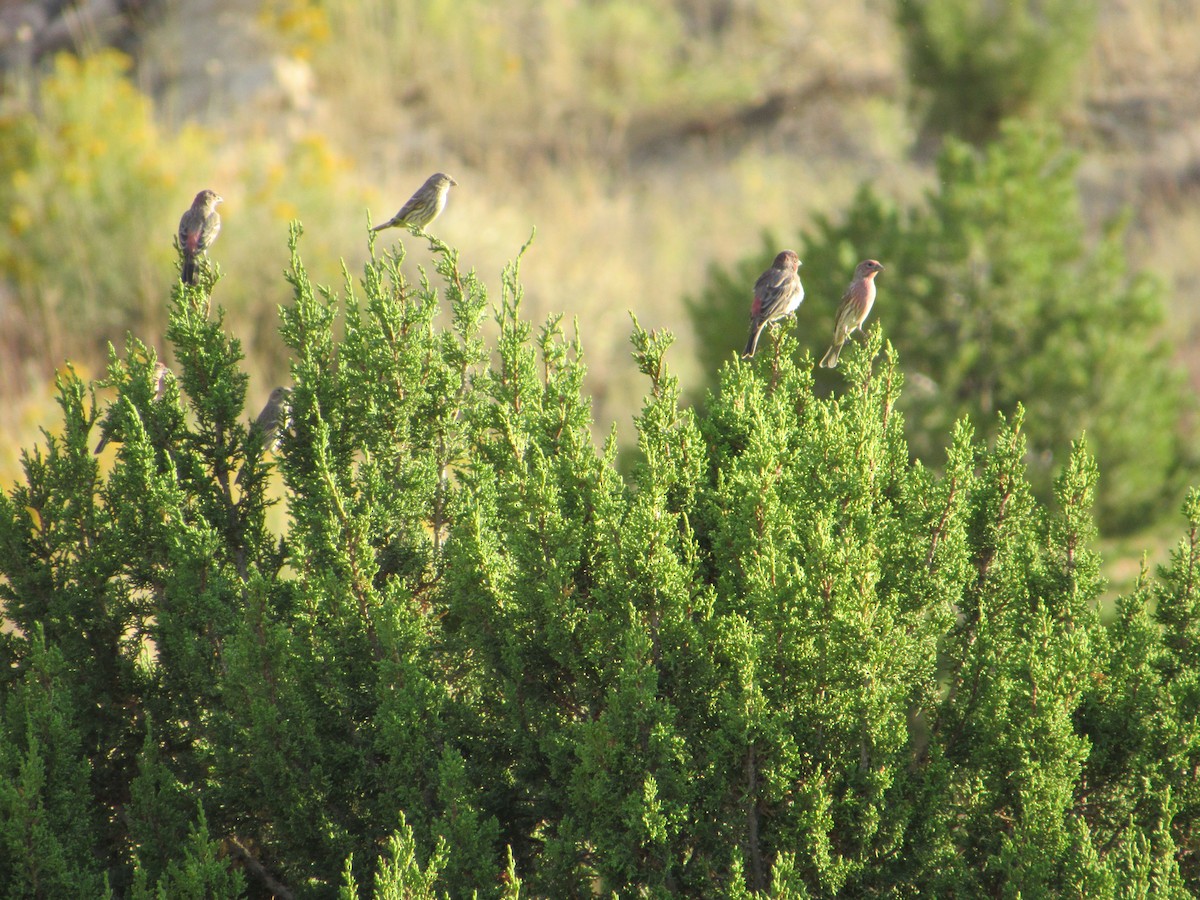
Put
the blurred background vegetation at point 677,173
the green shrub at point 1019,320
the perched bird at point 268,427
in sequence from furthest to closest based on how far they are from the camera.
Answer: the blurred background vegetation at point 677,173 < the green shrub at point 1019,320 < the perched bird at point 268,427

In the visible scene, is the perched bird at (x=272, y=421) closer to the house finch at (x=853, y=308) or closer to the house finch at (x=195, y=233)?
the house finch at (x=195, y=233)

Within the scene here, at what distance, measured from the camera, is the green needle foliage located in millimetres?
3074

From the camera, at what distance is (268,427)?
414 centimetres

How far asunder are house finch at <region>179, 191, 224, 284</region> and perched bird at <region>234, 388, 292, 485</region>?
0.52 m

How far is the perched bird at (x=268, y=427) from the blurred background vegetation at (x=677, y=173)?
4094 mm

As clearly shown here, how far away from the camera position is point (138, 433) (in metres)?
3.72

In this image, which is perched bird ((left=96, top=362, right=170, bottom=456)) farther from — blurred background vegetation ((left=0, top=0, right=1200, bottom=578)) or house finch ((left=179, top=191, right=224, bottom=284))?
blurred background vegetation ((left=0, top=0, right=1200, bottom=578))

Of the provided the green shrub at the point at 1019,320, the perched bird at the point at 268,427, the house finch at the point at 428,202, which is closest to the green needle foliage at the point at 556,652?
the perched bird at the point at 268,427

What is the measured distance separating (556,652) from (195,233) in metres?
2.11

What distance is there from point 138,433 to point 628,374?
29.2ft

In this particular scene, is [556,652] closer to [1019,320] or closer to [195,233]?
[195,233]

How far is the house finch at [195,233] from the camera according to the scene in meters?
4.24

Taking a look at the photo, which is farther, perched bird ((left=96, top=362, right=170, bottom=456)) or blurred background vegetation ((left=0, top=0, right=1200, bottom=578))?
blurred background vegetation ((left=0, top=0, right=1200, bottom=578))

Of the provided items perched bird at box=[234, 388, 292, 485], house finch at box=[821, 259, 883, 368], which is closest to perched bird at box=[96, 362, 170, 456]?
perched bird at box=[234, 388, 292, 485]
